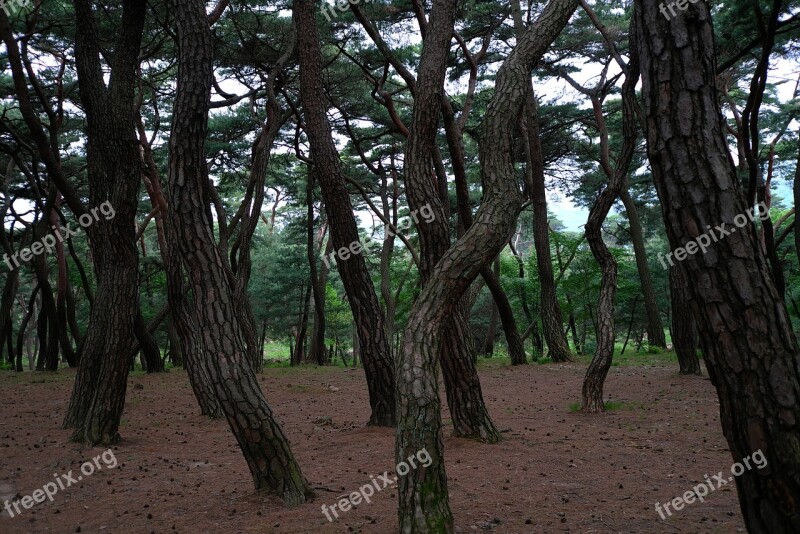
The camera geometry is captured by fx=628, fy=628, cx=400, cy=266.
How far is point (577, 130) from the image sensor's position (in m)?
15.8

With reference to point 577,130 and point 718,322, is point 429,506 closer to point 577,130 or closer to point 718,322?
point 718,322

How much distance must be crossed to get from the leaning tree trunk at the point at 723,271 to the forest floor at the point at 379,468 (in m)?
1.40

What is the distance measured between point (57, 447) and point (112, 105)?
3347mm

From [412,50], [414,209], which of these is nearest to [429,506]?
[414,209]

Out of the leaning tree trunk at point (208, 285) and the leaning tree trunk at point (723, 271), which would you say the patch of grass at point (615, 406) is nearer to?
the leaning tree trunk at point (208, 285)

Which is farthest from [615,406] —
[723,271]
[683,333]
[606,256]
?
[723,271]

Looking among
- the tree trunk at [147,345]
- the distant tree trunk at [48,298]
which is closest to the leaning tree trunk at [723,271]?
the tree trunk at [147,345]

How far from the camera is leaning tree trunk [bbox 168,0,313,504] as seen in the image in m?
4.00

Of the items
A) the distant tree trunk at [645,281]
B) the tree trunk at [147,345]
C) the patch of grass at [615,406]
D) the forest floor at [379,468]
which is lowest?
the forest floor at [379,468]

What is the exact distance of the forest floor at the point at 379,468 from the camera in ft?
11.9

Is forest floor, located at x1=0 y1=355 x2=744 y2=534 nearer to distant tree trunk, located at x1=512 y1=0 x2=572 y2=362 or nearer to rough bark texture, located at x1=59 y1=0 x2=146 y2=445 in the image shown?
A: rough bark texture, located at x1=59 y1=0 x2=146 y2=445

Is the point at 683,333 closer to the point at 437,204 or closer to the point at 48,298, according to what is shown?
the point at 437,204

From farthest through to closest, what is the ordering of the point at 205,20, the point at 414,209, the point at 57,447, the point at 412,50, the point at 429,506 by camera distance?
the point at 412,50
the point at 57,447
the point at 414,209
the point at 205,20
the point at 429,506

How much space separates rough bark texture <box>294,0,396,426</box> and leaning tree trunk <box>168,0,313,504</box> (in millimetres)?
1849
